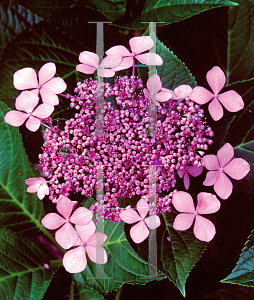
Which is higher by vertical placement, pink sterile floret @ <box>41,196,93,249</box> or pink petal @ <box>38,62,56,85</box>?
pink petal @ <box>38,62,56,85</box>

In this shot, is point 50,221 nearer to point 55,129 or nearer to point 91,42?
point 55,129

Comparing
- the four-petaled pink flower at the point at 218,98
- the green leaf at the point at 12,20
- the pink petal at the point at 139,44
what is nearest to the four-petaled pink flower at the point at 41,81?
the pink petal at the point at 139,44

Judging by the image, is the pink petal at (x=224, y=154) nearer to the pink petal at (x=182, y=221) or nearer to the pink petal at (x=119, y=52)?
Answer: the pink petal at (x=182, y=221)

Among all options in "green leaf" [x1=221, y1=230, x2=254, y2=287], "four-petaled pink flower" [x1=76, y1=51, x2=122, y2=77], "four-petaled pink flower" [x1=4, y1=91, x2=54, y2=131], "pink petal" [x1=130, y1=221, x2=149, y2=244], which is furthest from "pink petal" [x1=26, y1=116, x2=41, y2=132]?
"green leaf" [x1=221, y1=230, x2=254, y2=287]

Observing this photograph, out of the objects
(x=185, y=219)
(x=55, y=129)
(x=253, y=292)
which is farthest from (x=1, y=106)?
(x=253, y=292)

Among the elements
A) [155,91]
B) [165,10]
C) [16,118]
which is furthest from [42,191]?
[165,10]

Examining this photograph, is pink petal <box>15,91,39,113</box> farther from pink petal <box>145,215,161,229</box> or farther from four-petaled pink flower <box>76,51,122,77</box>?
pink petal <box>145,215,161,229</box>
